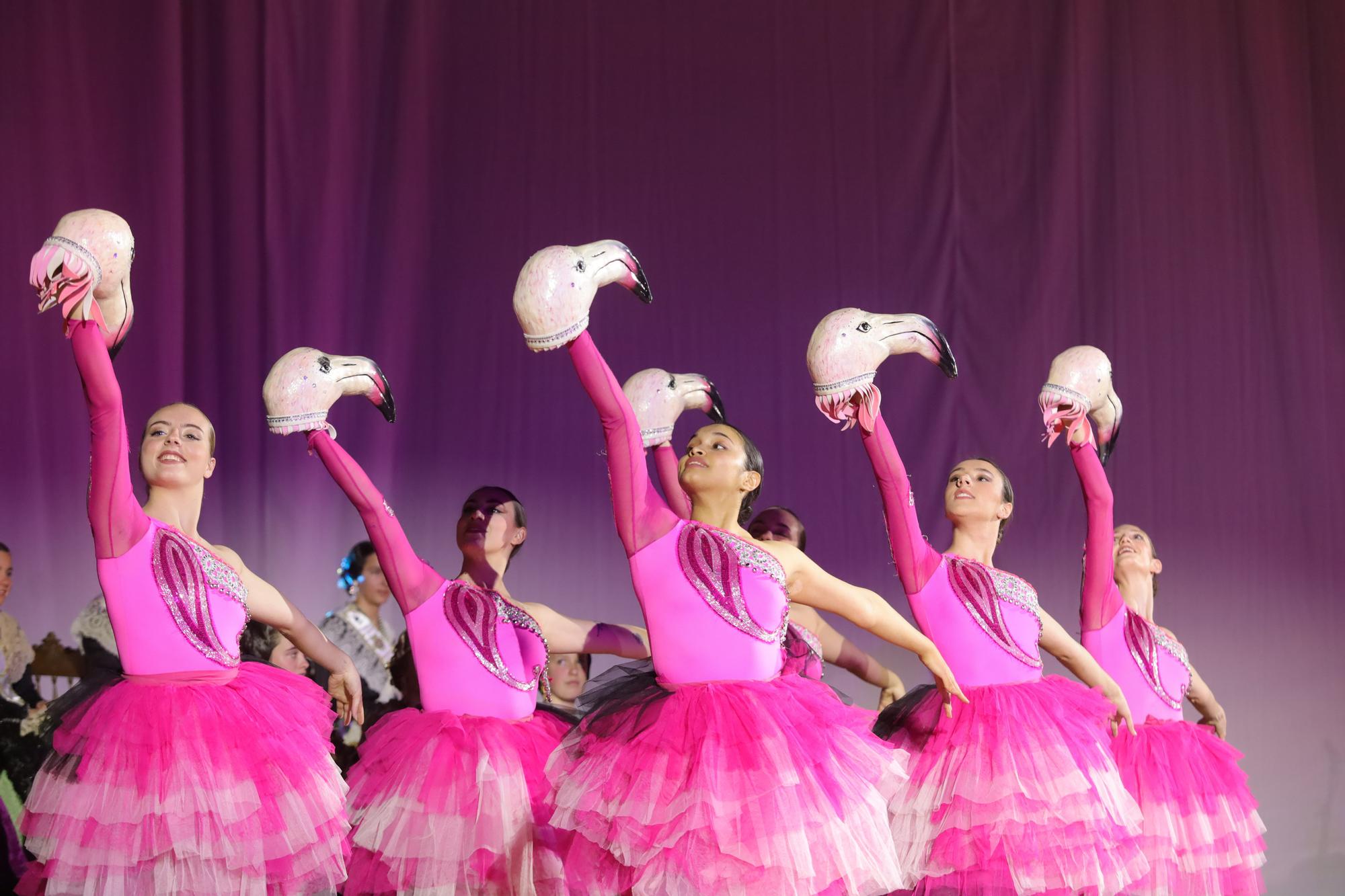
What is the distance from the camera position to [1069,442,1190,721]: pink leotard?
4.25m

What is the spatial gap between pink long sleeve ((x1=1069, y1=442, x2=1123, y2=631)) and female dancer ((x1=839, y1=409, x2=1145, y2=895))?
1.14 ft

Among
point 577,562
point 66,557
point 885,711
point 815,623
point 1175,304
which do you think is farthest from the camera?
point 1175,304

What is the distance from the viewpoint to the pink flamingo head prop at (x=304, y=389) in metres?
3.43

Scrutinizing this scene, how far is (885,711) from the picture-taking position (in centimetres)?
380

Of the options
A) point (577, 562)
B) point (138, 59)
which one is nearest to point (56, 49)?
point (138, 59)

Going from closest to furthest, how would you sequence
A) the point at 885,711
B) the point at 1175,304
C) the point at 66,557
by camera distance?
the point at 885,711
the point at 66,557
the point at 1175,304

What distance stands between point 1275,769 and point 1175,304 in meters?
2.13

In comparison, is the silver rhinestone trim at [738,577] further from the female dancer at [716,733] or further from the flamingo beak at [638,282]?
the flamingo beak at [638,282]

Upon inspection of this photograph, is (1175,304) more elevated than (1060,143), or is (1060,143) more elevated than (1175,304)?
(1060,143)

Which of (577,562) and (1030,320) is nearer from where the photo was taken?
(577,562)

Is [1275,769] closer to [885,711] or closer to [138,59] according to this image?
[885,711]

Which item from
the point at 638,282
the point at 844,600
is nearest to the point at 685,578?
the point at 844,600

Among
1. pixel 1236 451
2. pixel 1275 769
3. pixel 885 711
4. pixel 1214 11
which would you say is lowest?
pixel 1275 769

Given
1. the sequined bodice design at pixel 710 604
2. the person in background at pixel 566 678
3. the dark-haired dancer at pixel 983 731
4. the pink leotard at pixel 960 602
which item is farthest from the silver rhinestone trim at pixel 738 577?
the person in background at pixel 566 678
